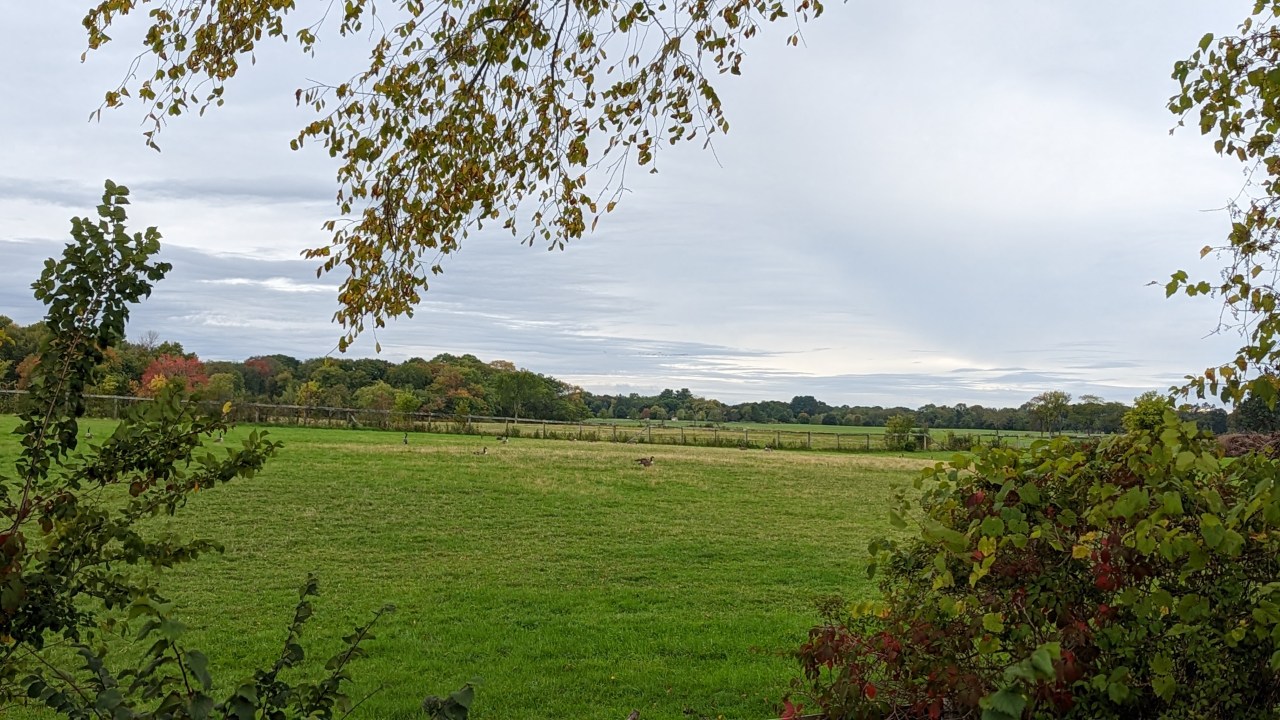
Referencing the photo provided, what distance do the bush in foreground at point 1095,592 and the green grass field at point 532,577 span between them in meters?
1.75

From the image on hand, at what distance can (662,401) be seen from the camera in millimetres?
69312

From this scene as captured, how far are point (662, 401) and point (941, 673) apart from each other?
66.3 meters

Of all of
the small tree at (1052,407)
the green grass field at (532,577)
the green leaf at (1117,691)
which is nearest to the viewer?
the green leaf at (1117,691)

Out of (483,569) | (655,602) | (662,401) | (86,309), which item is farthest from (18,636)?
(662,401)

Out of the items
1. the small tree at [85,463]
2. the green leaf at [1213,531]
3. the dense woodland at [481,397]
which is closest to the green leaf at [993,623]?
the green leaf at [1213,531]

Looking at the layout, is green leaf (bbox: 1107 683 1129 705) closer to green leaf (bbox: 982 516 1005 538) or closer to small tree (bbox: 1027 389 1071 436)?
green leaf (bbox: 982 516 1005 538)

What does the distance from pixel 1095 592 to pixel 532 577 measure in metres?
9.74

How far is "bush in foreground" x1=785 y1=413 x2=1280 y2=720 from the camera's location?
2.46 m

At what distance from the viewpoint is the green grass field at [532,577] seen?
22.9ft

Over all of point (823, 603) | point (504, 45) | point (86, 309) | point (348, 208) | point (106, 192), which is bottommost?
point (823, 603)

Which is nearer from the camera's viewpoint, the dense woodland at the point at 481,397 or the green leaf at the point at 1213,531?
the green leaf at the point at 1213,531

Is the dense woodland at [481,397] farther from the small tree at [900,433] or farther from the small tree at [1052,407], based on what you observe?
the small tree at [1052,407]

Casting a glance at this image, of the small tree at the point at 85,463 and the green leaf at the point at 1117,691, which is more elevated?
the small tree at the point at 85,463

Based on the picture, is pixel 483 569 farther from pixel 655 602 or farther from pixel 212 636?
pixel 212 636
